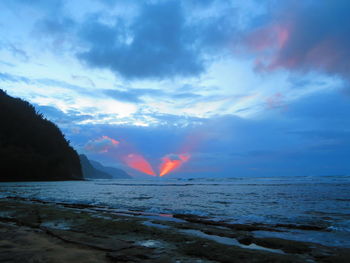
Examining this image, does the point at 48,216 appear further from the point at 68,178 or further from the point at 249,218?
the point at 68,178

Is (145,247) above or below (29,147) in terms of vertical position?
below

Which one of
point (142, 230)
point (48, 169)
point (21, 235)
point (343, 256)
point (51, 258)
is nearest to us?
point (51, 258)

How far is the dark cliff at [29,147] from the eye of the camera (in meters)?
129

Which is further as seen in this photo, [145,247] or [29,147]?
[29,147]

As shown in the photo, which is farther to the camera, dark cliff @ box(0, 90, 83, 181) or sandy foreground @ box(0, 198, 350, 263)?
dark cliff @ box(0, 90, 83, 181)

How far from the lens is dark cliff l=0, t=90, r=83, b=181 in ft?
424

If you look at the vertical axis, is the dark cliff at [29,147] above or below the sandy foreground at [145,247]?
above

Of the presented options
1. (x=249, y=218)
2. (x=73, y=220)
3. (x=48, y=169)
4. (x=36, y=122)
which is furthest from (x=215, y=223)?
(x=36, y=122)

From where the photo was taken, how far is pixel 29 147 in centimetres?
14388

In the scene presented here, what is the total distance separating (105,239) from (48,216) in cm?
756

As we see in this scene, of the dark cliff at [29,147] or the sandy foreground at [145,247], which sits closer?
the sandy foreground at [145,247]

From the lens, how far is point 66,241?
8.52m

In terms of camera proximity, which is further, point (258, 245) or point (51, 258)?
point (258, 245)

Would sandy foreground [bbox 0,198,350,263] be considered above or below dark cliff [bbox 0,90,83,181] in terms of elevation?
below
